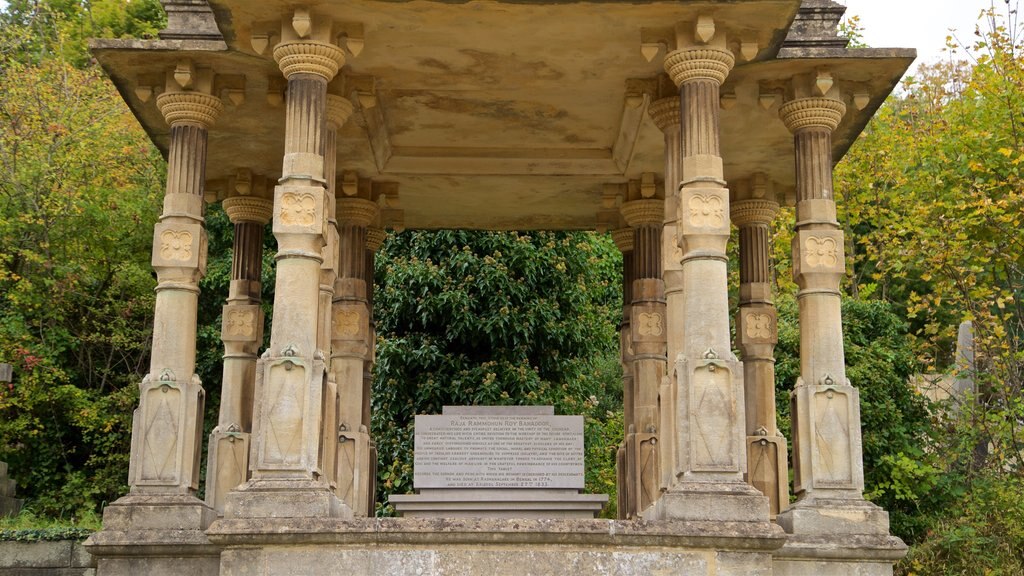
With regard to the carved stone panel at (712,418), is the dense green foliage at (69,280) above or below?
above

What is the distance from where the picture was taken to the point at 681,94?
1263 cm

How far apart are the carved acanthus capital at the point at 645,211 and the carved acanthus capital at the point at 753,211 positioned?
1117mm

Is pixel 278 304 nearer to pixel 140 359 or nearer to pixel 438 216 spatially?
pixel 438 216

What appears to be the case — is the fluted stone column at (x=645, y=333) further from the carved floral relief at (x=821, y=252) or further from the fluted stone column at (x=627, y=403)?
the carved floral relief at (x=821, y=252)

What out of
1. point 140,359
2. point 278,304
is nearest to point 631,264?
point 278,304

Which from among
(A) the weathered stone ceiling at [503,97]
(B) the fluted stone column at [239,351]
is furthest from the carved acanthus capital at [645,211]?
(B) the fluted stone column at [239,351]

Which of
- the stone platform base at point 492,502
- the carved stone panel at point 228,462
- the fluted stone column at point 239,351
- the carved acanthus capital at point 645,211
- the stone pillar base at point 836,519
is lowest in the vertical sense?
the stone pillar base at point 836,519

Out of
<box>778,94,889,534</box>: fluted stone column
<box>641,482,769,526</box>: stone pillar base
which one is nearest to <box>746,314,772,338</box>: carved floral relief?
<box>778,94,889,534</box>: fluted stone column

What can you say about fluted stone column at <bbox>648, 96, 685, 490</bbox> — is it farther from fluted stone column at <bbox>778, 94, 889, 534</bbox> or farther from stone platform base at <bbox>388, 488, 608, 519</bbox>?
stone platform base at <bbox>388, 488, 608, 519</bbox>

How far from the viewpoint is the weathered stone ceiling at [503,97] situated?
41.4 feet

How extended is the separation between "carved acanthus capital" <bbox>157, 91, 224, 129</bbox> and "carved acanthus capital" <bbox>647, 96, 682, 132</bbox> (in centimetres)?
534

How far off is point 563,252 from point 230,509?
1549 centimetres

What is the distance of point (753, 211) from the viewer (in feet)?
58.7

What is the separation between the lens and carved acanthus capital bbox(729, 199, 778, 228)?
1788cm
